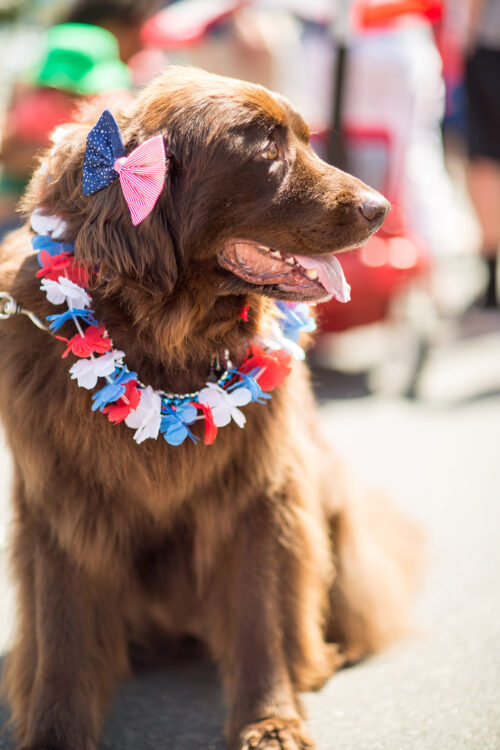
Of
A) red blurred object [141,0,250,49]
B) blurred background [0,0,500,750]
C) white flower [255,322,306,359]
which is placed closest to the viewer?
white flower [255,322,306,359]

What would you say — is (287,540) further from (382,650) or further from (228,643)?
(382,650)

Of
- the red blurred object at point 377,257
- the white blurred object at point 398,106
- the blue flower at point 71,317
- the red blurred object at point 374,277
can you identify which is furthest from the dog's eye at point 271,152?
the white blurred object at point 398,106

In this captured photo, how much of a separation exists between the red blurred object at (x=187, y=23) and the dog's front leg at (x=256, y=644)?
5121 millimetres

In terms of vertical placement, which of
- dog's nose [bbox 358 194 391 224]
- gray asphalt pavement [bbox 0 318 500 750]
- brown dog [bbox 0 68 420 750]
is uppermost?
dog's nose [bbox 358 194 391 224]

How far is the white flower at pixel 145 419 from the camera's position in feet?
6.30

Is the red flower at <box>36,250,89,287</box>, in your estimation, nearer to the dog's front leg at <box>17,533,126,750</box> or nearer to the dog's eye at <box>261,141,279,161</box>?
the dog's eye at <box>261,141,279,161</box>

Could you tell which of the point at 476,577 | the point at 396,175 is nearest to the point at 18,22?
the point at 396,175

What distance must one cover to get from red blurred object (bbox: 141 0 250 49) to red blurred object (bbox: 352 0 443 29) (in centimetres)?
114

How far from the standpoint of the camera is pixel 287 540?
2.15 meters

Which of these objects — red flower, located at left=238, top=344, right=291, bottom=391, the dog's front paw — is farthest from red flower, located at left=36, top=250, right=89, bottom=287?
the dog's front paw

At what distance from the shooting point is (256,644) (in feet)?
6.82

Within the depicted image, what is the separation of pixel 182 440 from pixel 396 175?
144 inches

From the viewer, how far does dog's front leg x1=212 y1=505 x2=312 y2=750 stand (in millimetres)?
2012

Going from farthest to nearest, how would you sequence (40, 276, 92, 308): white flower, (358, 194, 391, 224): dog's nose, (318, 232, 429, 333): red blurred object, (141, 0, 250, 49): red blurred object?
(141, 0, 250, 49): red blurred object → (318, 232, 429, 333): red blurred object → (358, 194, 391, 224): dog's nose → (40, 276, 92, 308): white flower
